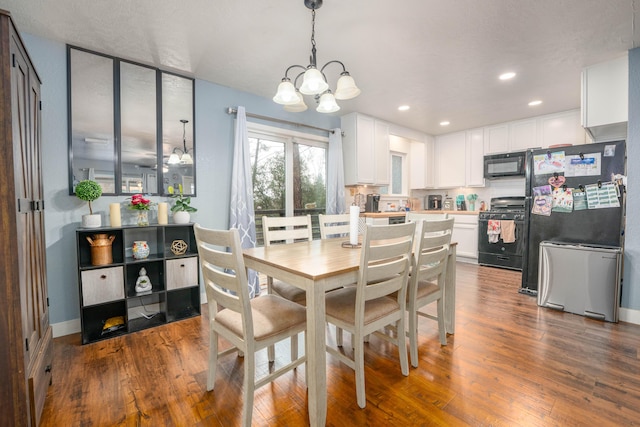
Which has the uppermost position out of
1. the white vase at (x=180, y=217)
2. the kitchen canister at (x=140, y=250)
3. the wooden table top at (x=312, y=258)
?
the white vase at (x=180, y=217)

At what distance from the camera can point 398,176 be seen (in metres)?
5.70

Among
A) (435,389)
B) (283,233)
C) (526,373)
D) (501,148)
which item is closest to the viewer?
(435,389)

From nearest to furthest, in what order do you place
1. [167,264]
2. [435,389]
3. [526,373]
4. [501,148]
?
[435,389] → [526,373] → [167,264] → [501,148]

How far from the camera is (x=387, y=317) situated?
65.2 inches

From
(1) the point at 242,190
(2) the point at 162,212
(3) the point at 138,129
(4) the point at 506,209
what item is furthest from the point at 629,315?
(3) the point at 138,129

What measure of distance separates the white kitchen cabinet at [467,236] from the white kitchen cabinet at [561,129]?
5.08ft

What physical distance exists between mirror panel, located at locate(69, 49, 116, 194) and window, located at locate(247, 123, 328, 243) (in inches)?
55.2

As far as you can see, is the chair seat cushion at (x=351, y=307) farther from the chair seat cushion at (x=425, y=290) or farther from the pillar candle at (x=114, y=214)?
the pillar candle at (x=114, y=214)

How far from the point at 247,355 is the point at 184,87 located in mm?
2783

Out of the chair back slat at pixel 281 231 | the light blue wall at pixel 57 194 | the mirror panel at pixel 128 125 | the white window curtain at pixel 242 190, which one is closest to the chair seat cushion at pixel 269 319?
the chair back slat at pixel 281 231

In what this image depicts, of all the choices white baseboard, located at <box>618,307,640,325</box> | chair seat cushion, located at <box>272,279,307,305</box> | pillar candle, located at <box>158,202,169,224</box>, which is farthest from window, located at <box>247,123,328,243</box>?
white baseboard, located at <box>618,307,640,325</box>

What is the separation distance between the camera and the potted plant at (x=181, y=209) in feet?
9.03

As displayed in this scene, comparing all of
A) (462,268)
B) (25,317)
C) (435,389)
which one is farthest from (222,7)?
(462,268)

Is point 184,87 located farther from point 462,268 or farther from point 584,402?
point 462,268
